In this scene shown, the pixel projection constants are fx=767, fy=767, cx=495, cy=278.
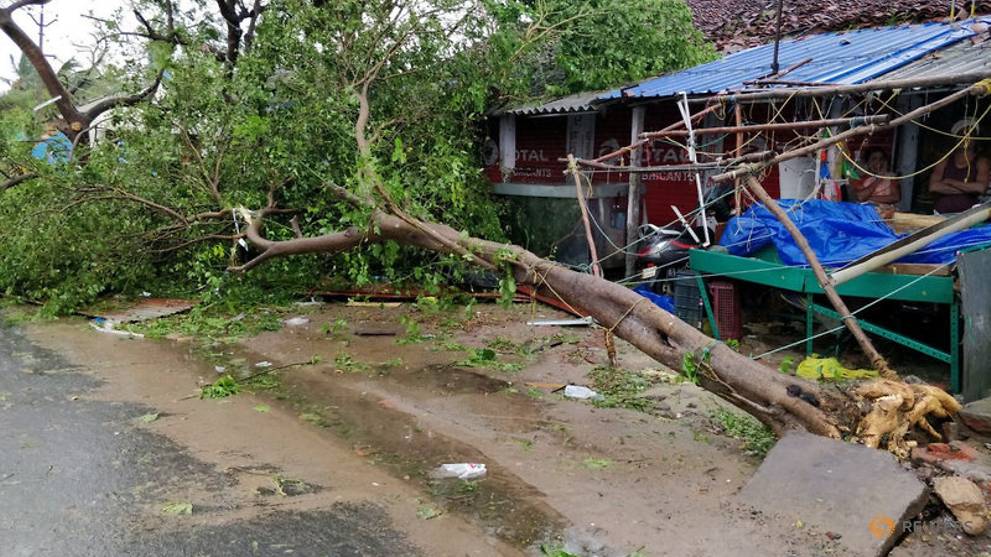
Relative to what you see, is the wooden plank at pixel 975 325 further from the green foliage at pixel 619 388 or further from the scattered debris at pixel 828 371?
the green foliage at pixel 619 388

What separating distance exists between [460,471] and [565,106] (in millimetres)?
6287

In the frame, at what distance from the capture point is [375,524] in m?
4.21

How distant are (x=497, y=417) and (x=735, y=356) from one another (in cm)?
190

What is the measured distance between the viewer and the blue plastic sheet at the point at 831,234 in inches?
248

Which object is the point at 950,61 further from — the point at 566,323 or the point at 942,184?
the point at 566,323

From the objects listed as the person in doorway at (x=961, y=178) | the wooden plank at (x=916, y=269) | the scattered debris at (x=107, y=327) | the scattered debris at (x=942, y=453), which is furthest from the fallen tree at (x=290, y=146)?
the person in doorway at (x=961, y=178)

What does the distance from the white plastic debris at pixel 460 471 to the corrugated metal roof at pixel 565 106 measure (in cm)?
587

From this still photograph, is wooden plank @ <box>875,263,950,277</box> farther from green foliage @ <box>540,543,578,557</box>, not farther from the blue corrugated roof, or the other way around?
green foliage @ <box>540,543,578,557</box>

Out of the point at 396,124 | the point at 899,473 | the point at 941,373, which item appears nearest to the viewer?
the point at 899,473

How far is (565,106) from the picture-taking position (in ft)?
32.8

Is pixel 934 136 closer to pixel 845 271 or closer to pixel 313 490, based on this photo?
pixel 845 271

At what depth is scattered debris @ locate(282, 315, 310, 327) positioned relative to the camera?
9.07m

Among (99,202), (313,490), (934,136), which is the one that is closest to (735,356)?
(313,490)

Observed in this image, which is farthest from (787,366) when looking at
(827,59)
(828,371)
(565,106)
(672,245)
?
(565,106)
